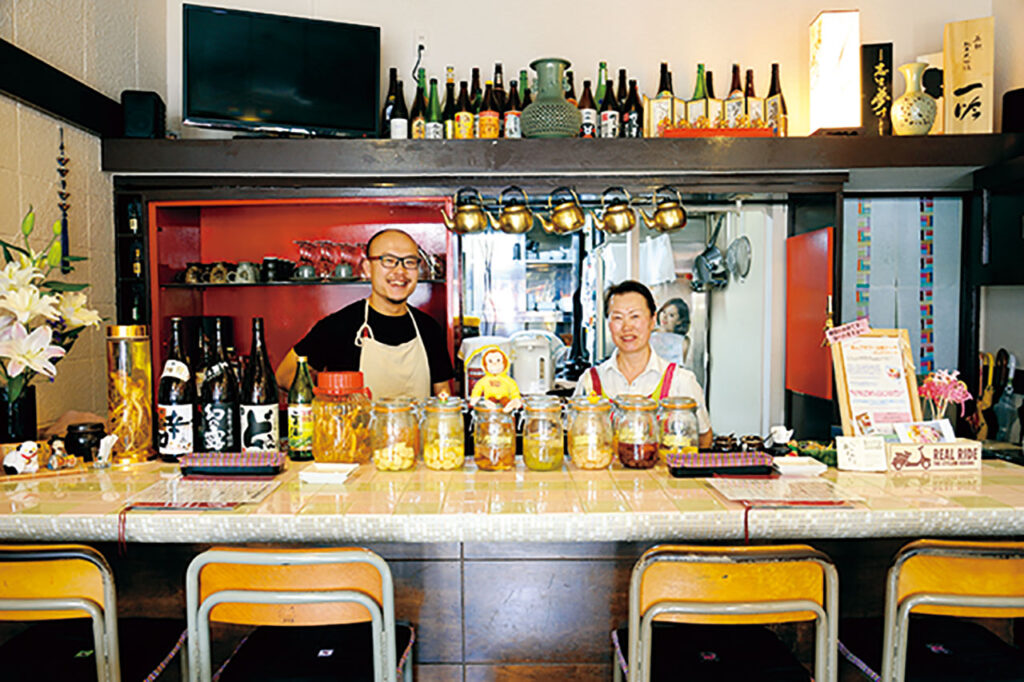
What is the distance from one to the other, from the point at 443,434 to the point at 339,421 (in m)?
0.32

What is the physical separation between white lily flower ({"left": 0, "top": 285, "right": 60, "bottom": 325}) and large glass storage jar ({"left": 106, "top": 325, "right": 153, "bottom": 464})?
186 millimetres

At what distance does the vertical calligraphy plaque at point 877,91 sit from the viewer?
12.1 ft

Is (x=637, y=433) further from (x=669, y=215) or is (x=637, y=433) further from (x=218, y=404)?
(x=218, y=404)

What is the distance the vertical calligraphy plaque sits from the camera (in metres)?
3.68

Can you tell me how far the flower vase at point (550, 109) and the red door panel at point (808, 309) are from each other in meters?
1.46

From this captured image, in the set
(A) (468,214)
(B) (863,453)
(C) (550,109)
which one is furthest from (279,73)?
(B) (863,453)

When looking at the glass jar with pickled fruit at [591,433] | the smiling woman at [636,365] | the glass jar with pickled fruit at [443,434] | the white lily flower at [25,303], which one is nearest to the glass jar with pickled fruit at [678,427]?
the glass jar with pickled fruit at [591,433]

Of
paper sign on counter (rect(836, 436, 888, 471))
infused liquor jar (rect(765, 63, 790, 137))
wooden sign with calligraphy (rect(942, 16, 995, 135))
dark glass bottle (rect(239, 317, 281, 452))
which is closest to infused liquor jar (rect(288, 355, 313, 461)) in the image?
A: dark glass bottle (rect(239, 317, 281, 452))

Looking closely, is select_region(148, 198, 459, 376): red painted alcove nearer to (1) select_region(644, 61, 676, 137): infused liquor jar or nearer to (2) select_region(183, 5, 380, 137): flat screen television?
(2) select_region(183, 5, 380, 137): flat screen television

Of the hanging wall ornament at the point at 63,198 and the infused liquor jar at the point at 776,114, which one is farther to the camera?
the infused liquor jar at the point at 776,114

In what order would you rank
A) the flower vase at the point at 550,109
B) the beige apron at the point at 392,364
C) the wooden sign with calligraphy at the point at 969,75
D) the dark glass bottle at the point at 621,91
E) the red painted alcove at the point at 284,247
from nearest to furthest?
1. the beige apron at the point at 392,364
2. the flower vase at the point at 550,109
3. the wooden sign with calligraphy at the point at 969,75
4. the dark glass bottle at the point at 621,91
5. the red painted alcove at the point at 284,247

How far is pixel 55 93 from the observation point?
3023 mm

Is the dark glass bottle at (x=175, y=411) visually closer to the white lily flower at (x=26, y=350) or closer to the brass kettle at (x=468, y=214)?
the white lily flower at (x=26, y=350)

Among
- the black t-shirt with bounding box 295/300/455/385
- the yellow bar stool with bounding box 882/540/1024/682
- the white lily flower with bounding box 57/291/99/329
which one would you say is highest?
the white lily flower with bounding box 57/291/99/329
